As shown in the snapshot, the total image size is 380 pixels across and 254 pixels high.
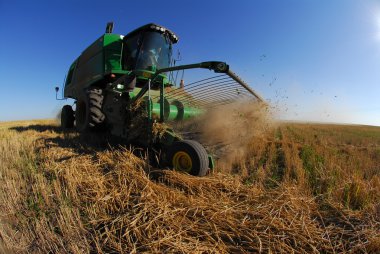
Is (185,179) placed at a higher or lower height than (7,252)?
higher

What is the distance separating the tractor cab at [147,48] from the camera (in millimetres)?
5754

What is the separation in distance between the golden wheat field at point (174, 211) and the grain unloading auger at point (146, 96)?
1.35 ft

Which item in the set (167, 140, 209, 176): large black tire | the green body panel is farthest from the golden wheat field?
the green body panel

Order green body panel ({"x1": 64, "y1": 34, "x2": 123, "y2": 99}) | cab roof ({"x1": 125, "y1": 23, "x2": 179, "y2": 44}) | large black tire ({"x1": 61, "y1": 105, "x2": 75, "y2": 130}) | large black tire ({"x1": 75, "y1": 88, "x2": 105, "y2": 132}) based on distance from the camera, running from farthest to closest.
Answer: large black tire ({"x1": 61, "y1": 105, "x2": 75, "y2": 130}) → green body panel ({"x1": 64, "y1": 34, "x2": 123, "y2": 99}) → cab roof ({"x1": 125, "y1": 23, "x2": 179, "y2": 44}) → large black tire ({"x1": 75, "y1": 88, "x2": 105, "y2": 132})

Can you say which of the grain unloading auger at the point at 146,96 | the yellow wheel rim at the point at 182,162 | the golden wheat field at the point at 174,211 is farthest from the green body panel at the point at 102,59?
the yellow wheel rim at the point at 182,162

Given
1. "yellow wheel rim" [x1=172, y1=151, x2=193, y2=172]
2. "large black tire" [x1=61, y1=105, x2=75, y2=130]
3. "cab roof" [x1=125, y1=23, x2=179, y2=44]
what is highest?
"cab roof" [x1=125, y1=23, x2=179, y2=44]

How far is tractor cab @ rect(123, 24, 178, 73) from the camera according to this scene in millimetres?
5754

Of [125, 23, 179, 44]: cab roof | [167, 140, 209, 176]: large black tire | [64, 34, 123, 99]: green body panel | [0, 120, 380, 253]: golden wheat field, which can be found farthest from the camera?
[64, 34, 123, 99]: green body panel

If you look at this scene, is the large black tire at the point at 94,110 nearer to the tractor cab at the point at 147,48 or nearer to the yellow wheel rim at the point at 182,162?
the tractor cab at the point at 147,48

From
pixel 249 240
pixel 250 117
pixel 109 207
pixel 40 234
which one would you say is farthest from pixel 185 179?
pixel 250 117

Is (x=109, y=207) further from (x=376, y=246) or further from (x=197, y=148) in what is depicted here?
(x=376, y=246)

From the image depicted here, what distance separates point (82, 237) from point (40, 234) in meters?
0.29

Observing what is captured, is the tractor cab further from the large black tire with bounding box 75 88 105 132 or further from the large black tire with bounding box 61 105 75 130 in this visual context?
the large black tire with bounding box 61 105 75 130

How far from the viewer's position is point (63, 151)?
A: 161 inches
